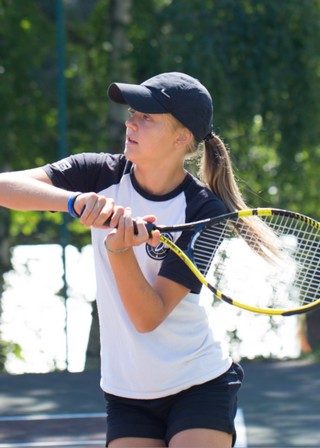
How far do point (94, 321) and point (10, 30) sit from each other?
2.69m

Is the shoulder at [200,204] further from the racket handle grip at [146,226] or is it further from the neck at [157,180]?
the racket handle grip at [146,226]

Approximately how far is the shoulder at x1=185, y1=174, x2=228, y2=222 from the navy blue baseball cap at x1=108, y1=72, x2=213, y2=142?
0.58 feet

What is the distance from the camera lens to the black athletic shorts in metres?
3.64

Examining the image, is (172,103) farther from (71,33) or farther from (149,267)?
(71,33)

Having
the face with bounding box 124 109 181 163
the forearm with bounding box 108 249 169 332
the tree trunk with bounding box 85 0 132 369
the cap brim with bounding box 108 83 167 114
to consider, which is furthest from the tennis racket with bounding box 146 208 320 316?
the tree trunk with bounding box 85 0 132 369

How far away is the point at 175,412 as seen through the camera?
3680mm

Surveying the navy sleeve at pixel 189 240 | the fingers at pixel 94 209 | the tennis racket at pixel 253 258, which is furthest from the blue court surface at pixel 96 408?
the fingers at pixel 94 209

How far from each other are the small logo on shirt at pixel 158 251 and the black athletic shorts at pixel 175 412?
0.42 meters

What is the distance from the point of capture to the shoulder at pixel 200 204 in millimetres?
3740

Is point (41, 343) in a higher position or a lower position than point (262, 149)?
lower

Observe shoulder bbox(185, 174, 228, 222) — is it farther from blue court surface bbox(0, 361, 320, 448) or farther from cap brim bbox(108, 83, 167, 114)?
blue court surface bbox(0, 361, 320, 448)

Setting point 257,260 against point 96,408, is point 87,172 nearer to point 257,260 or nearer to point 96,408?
point 257,260

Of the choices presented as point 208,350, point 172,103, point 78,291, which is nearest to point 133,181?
point 172,103

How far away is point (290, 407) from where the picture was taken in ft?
23.2
